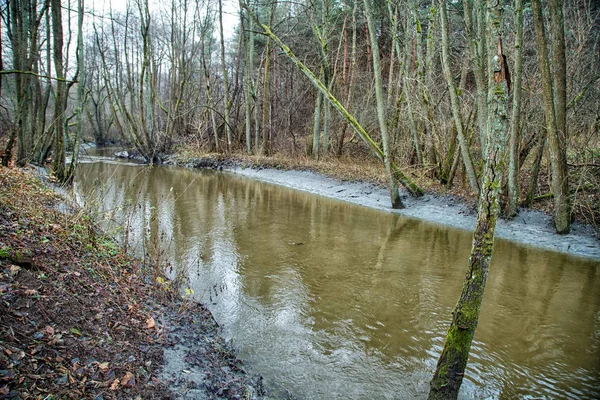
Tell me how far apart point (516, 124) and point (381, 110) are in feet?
13.0

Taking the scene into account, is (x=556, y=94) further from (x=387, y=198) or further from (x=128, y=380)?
(x=128, y=380)

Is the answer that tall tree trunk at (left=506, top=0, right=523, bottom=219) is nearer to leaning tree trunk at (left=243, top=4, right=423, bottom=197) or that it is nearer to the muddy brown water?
the muddy brown water

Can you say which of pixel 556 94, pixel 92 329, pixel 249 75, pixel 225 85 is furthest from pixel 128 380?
pixel 225 85

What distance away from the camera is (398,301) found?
6.36 meters

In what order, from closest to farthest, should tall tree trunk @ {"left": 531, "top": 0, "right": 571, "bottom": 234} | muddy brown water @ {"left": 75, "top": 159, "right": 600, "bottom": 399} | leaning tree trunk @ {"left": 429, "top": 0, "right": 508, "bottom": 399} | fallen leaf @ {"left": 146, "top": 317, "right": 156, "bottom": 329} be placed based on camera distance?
leaning tree trunk @ {"left": 429, "top": 0, "right": 508, "bottom": 399} < fallen leaf @ {"left": 146, "top": 317, "right": 156, "bottom": 329} < muddy brown water @ {"left": 75, "top": 159, "right": 600, "bottom": 399} < tall tree trunk @ {"left": 531, "top": 0, "right": 571, "bottom": 234}

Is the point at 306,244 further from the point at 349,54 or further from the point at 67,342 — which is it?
the point at 349,54

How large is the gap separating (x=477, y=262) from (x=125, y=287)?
417 centimetres

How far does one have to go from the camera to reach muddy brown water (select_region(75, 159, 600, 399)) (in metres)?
4.39

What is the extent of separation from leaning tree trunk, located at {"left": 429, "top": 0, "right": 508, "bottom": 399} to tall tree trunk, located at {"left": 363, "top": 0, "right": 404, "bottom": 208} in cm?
903

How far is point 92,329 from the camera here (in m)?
3.55

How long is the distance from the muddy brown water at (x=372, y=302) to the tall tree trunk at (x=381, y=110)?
2.09 m

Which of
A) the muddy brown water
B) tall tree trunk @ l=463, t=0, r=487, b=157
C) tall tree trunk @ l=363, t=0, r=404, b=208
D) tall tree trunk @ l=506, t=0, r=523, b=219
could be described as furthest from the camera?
tall tree trunk @ l=363, t=0, r=404, b=208

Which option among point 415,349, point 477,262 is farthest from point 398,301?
point 477,262

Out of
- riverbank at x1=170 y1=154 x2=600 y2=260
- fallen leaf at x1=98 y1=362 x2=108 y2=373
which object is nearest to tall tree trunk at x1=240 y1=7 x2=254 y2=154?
riverbank at x1=170 y1=154 x2=600 y2=260
